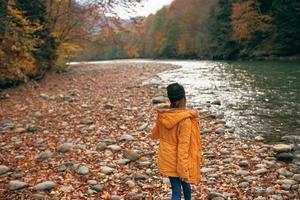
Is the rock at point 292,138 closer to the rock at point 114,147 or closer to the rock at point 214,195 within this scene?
the rock at point 214,195

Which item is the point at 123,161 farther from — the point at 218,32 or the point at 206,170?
the point at 218,32

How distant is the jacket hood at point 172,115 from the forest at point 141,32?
605 centimetres

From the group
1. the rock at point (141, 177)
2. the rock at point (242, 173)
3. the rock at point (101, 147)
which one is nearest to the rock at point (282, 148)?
the rock at point (242, 173)

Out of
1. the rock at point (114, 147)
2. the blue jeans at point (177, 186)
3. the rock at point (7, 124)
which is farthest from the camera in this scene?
the rock at point (7, 124)

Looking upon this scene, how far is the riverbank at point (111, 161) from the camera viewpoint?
623 cm

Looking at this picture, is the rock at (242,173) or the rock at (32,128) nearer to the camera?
the rock at (242,173)

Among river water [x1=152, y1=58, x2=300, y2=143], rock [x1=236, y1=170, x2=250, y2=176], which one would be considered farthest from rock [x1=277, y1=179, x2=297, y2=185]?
river water [x1=152, y1=58, x2=300, y2=143]

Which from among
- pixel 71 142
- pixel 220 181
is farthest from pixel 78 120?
pixel 220 181

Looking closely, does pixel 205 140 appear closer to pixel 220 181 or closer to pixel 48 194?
pixel 220 181

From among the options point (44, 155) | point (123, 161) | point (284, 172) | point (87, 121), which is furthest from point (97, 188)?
point (87, 121)

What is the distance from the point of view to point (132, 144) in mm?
8969

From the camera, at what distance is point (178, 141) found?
4.55 meters

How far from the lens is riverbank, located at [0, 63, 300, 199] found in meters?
6.23

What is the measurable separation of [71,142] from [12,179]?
2.45 meters
